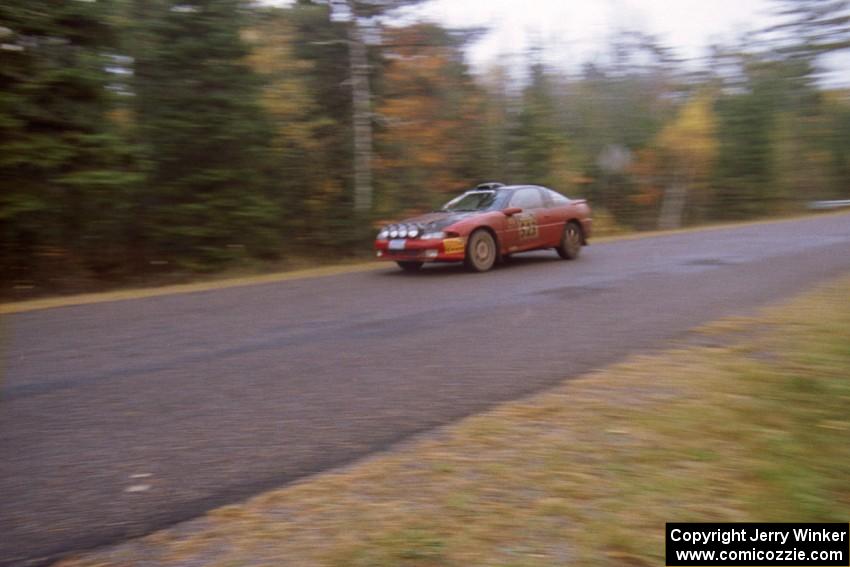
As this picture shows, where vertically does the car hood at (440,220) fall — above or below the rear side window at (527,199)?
below

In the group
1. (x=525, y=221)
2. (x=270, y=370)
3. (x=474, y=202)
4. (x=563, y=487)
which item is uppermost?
(x=474, y=202)

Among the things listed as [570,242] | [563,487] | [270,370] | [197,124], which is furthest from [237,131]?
[563,487]

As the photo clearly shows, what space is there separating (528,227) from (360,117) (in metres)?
6.29

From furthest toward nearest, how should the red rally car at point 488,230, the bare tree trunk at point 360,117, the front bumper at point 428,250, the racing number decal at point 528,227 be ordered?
the bare tree trunk at point 360,117, the racing number decal at point 528,227, the red rally car at point 488,230, the front bumper at point 428,250

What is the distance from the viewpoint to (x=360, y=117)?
18000 mm

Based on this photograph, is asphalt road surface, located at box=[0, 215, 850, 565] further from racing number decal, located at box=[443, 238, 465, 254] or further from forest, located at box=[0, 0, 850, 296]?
forest, located at box=[0, 0, 850, 296]

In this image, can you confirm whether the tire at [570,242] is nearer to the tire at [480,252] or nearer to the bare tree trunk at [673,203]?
the tire at [480,252]

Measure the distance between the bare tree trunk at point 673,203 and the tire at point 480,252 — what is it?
840 inches

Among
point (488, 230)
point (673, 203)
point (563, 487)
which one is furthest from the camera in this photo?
→ point (673, 203)

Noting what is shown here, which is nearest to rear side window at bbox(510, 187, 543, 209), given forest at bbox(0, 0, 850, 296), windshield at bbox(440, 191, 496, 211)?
windshield at bbox(440, 191, 496, 211)

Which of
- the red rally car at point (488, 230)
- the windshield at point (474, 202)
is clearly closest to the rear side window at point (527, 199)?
the red rally car at point (488, 230)

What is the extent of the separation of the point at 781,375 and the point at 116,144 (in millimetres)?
11510

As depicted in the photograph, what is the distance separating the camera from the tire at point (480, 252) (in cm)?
1265

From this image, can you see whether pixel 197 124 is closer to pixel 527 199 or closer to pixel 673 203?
pixel 527 199
